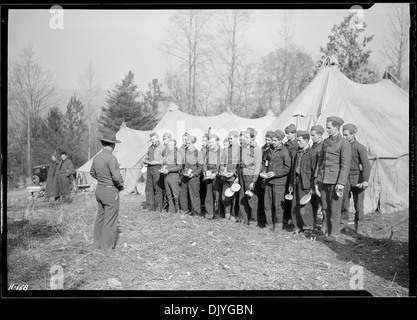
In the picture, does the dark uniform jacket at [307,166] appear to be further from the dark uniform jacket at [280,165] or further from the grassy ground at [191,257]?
the grassy ground at [191,257]

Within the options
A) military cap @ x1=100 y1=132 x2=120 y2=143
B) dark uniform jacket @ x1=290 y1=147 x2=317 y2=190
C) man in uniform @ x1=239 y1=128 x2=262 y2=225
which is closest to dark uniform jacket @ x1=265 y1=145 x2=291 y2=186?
dark uniform jacket @ x1=290 y1=147 x2=317 y2=190

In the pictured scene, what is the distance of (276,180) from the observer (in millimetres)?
4168

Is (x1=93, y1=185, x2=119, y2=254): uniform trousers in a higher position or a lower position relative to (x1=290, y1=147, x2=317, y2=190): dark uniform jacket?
lower

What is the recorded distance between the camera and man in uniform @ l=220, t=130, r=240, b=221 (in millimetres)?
4355

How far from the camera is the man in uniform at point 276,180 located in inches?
162

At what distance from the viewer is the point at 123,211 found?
4.74 m

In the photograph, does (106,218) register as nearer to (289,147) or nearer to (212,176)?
(212,176)

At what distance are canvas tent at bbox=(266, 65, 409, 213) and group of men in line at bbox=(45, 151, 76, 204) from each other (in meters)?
3.11

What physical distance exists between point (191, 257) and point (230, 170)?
6.22 ft

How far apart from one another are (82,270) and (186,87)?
5.36ft

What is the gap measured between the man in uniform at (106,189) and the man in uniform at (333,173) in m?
2.21

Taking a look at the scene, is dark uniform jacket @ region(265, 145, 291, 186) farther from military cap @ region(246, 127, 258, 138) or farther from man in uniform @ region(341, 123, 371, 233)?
man in uniform @ region(341, 123, 371, 233)

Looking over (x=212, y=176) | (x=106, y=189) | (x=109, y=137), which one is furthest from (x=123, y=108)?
(x=212, y=176)
